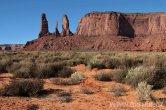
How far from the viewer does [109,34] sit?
130375mm

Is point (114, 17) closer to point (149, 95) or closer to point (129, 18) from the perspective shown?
point (129, 18)

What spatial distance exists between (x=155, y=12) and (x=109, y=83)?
13700 cm

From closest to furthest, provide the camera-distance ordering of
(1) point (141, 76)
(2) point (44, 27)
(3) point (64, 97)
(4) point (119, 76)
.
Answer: (3) point (64, 97) < (1) point (141, 76) < (4) point (119, 76) < (2) point (44, 27)

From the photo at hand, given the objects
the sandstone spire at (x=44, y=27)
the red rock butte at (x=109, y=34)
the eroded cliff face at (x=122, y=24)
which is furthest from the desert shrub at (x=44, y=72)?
the eroded cliff face at (x=122, y=24)

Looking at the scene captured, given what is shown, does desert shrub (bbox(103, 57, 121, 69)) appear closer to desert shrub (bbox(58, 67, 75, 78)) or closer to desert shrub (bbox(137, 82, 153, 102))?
desert shrub (bbox(58, 67, 75, 78))

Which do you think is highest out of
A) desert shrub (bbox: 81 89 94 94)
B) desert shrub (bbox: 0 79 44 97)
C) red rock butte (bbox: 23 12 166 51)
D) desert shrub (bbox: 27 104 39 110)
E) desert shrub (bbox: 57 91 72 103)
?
red rock butte (bbox: 23 12 166 51)

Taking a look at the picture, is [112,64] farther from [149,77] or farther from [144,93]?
[144,93]

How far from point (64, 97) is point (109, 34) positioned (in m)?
120

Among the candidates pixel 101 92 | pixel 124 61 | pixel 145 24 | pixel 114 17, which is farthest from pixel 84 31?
pixel 101 92

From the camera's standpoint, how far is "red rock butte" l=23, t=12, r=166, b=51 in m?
112

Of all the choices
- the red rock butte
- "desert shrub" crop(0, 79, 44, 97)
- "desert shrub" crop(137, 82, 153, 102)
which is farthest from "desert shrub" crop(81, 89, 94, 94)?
the red rock butte

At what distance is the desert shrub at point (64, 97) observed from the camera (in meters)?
10.5

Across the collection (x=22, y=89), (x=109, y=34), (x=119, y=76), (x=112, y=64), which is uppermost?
(x=109, y=34)

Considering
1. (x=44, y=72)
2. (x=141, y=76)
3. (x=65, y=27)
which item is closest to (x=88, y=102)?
(x=141, y=76)
